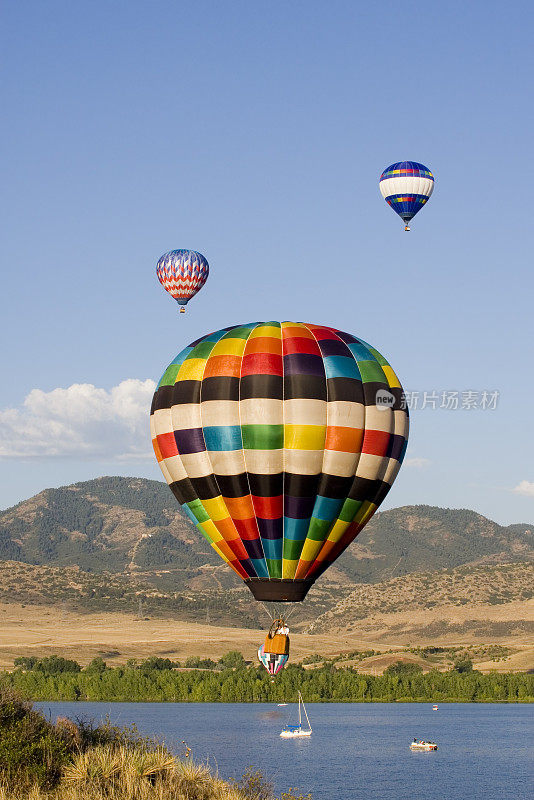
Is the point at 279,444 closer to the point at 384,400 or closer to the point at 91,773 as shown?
the point at 384,400

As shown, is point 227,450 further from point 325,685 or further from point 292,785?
point 325,685

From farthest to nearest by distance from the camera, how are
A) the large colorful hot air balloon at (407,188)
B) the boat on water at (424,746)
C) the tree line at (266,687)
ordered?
the tree line at (266,687) → the boat on water at (424,746) → the large colorful hot air balloon at (407,188)

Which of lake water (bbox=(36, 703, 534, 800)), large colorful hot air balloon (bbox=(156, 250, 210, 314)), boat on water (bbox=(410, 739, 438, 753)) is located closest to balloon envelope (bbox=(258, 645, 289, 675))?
lake water (bbox=(36, 703, 534, 800))

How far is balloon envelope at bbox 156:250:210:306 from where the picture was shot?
81.7 metres

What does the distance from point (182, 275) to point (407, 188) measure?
15.7 metres

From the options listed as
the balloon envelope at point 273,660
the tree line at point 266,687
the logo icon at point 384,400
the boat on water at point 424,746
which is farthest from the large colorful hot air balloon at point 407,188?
the tree line at point 266,687

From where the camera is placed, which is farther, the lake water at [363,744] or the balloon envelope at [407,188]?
the lake water at [363,744]

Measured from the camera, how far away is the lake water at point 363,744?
302ft

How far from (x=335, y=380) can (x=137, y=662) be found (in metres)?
159

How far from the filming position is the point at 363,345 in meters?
51.8

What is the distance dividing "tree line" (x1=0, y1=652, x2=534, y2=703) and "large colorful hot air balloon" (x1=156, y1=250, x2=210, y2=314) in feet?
276

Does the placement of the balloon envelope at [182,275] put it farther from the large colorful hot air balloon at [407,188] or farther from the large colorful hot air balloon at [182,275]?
the large colorful hot air balloon at [407,188]

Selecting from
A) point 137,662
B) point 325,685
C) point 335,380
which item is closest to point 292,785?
point 335,380

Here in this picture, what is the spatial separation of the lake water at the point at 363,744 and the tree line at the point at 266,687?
6.57ft
